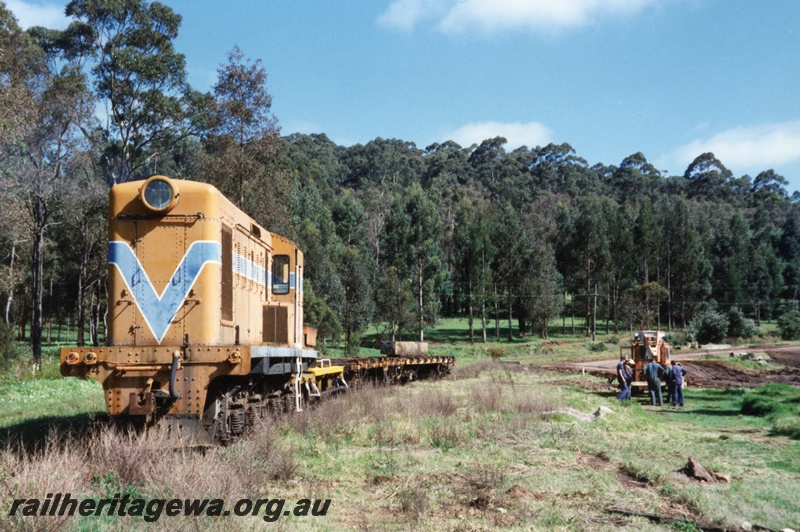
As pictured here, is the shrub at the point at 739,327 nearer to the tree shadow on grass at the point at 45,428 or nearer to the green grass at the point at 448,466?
the green grass at the point at 448,466

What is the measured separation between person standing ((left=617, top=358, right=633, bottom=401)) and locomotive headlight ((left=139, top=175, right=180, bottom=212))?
15944 mm

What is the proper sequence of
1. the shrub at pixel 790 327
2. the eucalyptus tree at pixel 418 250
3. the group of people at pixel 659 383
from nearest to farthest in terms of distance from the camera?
the group of people at pixel 659 383, the eucalyptus tree at pixel 418 250, the shrub at pixel 790 327

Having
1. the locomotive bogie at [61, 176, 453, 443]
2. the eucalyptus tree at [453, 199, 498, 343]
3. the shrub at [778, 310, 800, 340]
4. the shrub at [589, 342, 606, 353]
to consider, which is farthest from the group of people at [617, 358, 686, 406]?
the shrub at [778, 310, 800, 340]

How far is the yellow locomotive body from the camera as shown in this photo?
9422 mm

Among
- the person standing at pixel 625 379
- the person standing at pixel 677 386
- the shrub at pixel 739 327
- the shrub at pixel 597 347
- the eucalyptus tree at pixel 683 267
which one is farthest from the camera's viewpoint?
the eucalyptus tree at pixel 683 267

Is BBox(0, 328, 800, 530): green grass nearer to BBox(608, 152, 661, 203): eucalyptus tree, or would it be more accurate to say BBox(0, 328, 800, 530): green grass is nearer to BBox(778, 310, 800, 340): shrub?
BBox(778, 310, 800, 340): shrub

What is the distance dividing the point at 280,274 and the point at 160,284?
510 cm

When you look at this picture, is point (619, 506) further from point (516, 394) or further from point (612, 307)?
point (612, 307)

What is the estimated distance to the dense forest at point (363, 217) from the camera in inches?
1221

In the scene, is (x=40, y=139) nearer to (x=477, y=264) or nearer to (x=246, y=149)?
(x=246, y=149)

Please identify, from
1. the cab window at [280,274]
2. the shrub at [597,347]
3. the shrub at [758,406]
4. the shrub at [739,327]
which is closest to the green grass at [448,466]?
the shrub at [758,406]

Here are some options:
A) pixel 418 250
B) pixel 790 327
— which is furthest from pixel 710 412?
pixel 790 327

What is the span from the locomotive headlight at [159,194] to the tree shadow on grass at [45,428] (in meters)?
3.14

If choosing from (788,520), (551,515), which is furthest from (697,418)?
(551,515)
